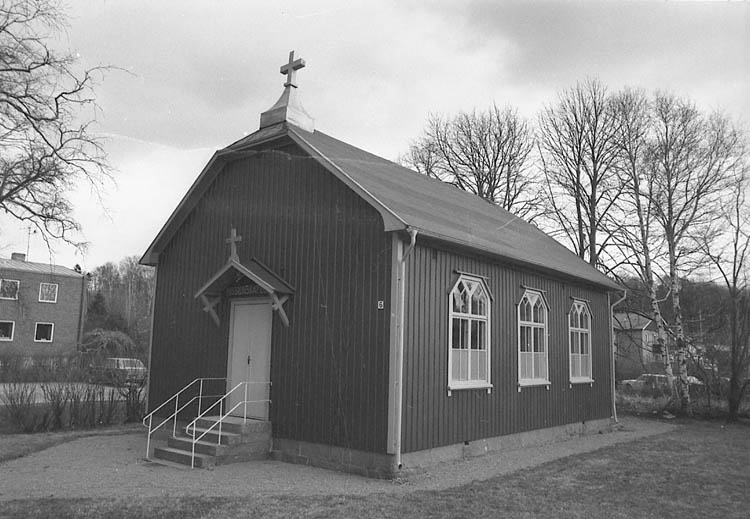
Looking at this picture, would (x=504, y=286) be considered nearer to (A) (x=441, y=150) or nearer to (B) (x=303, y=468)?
(B) (x=303, y=468)

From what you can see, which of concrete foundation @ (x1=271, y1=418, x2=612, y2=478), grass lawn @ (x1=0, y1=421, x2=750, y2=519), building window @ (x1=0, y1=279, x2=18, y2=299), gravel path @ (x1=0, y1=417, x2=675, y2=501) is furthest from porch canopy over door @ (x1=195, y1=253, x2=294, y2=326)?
building window @ (x1=0, y1=279, x2=18, y2=299)

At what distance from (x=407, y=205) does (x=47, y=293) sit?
3360cm

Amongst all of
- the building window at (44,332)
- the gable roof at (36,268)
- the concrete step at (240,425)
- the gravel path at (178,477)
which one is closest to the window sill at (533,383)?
the gravel path at (178,477)

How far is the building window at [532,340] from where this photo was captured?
1314cm

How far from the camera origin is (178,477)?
890 centimetres

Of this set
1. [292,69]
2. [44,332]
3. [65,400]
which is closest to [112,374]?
[65,400]

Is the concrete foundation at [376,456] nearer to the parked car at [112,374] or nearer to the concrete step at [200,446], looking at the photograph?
the concrete step at [200,446]

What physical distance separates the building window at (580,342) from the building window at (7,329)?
32.0m

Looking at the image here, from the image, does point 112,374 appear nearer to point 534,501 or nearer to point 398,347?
point 398,347

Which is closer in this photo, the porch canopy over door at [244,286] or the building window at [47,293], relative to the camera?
the porch canopy over door at [244,286]

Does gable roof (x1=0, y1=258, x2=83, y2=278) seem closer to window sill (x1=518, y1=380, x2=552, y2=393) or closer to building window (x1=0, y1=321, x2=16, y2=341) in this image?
building window (x1=0, y1=321, x2=16, y2=341)

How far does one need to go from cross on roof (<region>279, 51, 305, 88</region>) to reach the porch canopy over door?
3818 millimetres

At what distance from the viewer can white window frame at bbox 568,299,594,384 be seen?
50.3ft

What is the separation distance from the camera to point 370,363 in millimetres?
9797
